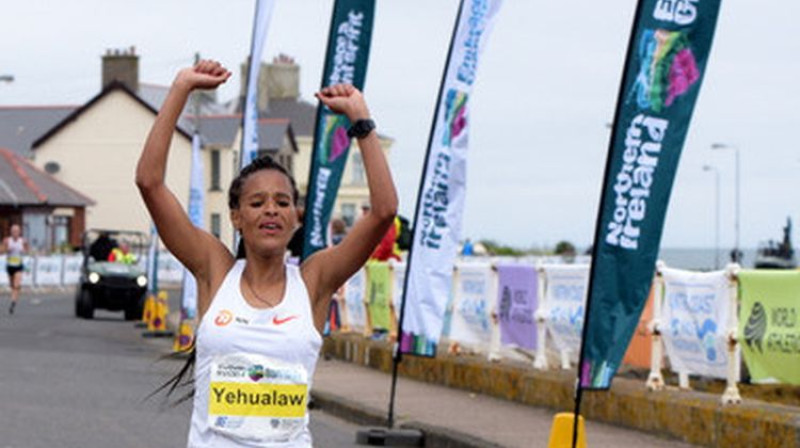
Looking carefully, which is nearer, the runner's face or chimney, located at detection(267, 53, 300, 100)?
the runner's face

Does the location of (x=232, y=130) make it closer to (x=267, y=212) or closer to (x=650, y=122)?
(x=650, y=122)

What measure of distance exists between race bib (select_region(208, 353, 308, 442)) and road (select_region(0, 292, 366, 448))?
2850 millimetres

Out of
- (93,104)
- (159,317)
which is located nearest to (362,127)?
(159,317)

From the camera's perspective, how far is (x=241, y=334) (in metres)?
5.54

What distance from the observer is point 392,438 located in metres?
15.0

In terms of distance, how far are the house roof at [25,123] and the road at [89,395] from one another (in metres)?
68.3

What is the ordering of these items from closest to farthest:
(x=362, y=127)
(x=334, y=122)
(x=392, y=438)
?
1. (x=362, y=127)
2. (x=392, y=438)
3. (x=334, y=122)

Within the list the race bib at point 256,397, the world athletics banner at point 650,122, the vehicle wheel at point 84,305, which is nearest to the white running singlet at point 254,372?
the race bib at point 256,397

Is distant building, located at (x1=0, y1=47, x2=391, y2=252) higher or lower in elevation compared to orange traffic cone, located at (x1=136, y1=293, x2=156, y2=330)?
higher

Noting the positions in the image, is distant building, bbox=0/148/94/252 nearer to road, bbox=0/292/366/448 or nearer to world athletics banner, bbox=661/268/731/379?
road, bbox=0/292/366/448

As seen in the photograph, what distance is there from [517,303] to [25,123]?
3358 inches

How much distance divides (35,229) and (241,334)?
253ft

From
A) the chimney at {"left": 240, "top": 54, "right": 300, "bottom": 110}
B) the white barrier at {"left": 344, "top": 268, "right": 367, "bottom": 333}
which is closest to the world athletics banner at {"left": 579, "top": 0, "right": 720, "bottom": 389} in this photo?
the white barrier at {"left": 344, "top": 268, "right": 367, "bottom": 333}

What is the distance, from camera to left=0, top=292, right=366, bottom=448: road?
577 inches
